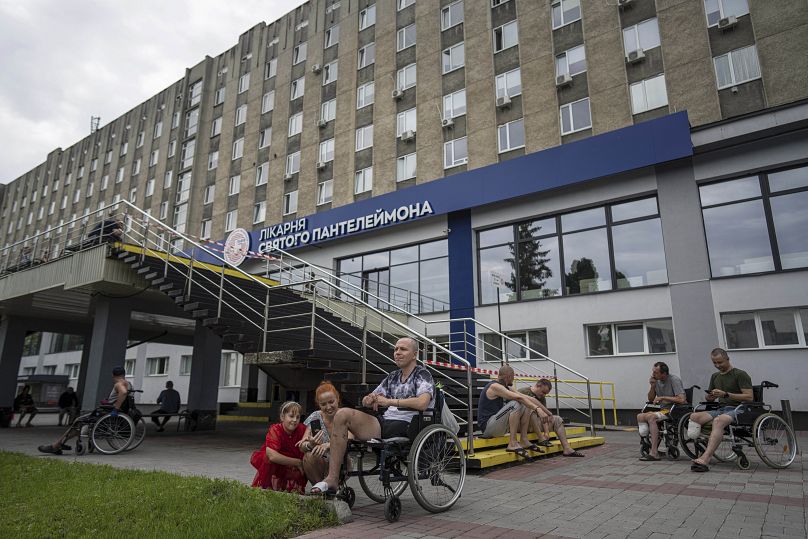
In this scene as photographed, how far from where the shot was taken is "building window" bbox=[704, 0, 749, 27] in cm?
1686

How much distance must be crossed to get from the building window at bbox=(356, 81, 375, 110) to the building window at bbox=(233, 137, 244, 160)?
31.3ft

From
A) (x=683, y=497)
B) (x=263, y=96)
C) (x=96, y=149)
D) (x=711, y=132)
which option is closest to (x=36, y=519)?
(x=683, y=497)

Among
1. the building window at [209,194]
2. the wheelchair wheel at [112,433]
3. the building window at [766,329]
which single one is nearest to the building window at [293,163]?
the building window at [209,194]

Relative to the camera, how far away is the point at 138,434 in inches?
385

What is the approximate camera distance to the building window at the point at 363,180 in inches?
1000

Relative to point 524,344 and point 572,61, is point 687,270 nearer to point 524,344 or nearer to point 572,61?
point 524,344

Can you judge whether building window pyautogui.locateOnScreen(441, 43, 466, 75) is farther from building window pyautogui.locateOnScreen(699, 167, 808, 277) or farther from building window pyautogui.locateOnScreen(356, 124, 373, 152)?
building window pyautogui.locateOnScreen(699, 167, 808, 277)

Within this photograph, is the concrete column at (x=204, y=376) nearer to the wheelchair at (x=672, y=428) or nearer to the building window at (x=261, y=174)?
the wheelchair at (x=672, y=428)

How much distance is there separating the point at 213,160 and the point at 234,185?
12.3 ft

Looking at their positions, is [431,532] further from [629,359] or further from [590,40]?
[590,40]

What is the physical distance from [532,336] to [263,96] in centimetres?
2388

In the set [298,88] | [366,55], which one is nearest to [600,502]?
[366,55]

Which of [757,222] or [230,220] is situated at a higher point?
[230,220]

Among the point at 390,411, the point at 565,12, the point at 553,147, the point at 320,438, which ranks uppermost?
the point at 565,12
